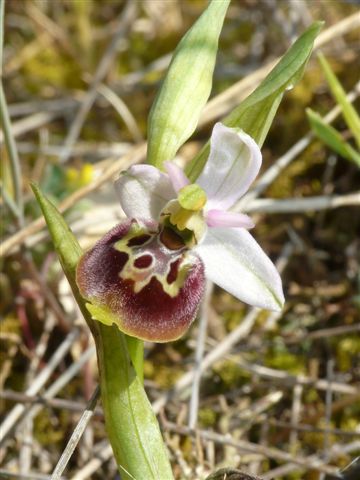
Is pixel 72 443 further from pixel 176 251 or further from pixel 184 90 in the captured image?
pixel 184 90

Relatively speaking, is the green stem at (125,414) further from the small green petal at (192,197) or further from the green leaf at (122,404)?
the small green petal at (192,197)

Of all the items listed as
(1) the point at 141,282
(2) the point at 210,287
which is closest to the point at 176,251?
(1) the point at 141,282

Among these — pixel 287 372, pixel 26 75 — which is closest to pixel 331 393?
pixel 287 372

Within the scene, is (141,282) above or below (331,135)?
below

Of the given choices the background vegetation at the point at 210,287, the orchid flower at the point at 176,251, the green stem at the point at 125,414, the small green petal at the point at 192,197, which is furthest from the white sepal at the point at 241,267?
the background vegetation at the point at 210,287

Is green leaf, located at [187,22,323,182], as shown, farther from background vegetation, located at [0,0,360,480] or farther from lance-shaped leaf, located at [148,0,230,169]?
background vegetation, located at [0,0,360,480]

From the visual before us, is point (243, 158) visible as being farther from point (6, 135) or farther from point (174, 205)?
point (6, 135)

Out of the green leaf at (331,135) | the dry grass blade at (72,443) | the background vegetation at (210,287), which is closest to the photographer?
the dry grass blade at (72,443)
